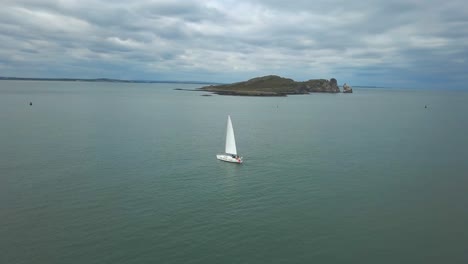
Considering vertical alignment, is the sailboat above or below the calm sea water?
above

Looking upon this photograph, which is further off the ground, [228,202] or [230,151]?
[230,151]

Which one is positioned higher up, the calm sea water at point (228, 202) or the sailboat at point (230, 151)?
the sailboat at point (230, 151)

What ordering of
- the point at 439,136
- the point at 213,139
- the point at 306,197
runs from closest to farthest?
the point at 306,197 < the point at 213,139 < the point at 439,136

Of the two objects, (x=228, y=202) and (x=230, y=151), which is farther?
(x=230, y=151)

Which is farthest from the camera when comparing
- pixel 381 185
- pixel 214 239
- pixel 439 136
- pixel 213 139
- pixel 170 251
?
pixel 439 136

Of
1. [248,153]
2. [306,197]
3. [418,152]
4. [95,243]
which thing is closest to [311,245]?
[306,197]

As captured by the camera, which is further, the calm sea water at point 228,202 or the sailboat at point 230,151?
the sailboat at point 230,151

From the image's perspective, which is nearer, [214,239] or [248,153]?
[214,239]

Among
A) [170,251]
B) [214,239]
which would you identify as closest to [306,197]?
[214,239]

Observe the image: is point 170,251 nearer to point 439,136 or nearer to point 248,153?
point 248,153

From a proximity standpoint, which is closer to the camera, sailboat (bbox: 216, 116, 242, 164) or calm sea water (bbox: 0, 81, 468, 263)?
calm sea water (bbox: 0, 81, 468, 263)
